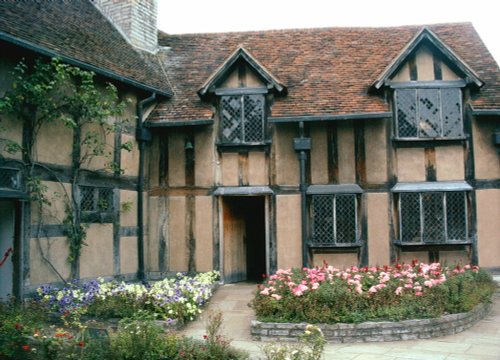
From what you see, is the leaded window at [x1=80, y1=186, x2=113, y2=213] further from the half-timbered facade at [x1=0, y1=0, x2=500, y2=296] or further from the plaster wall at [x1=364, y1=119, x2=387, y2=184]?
the plaster wall at [x1=364, y1=119, x2=387, y2=184]

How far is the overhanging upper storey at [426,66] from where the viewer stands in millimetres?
13414

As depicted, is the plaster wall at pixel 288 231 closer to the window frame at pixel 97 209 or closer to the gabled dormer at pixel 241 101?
the gabled dormer at pixel 241 101

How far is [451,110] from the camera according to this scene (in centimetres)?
1370

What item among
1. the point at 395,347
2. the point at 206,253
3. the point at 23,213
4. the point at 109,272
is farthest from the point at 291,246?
the point at 23,213

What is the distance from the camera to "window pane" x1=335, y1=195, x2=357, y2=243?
44.8ft

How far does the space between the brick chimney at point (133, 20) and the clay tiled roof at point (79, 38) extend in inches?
10.1

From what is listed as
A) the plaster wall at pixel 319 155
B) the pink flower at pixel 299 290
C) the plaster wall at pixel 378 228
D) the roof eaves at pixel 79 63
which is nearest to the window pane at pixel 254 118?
the plaster wall at pixel 319 155

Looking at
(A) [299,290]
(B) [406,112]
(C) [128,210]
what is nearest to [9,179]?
(C) [128,210]

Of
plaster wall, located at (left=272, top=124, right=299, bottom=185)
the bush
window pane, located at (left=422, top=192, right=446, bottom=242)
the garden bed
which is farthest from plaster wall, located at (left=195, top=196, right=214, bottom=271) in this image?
window pane, located at (left=422, top=192, right=446, bottom=242)

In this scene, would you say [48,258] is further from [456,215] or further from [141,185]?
[456,215]

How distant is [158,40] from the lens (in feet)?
58.8

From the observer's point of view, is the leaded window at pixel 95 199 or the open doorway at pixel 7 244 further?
the leaded window at pixel 95 199

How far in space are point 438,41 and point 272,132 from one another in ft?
16.0

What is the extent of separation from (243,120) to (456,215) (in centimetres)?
615
